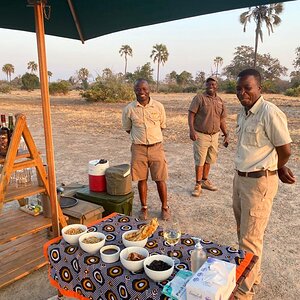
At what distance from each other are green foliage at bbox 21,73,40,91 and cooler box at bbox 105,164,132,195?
4707cm

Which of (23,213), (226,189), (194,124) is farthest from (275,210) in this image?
(23,213)

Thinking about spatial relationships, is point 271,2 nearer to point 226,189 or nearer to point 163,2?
point 163,2

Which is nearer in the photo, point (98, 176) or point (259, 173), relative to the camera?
point (259, 173)

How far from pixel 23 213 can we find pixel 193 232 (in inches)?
80.0

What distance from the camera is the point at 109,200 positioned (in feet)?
12.9

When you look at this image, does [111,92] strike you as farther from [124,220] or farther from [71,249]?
[71,249]

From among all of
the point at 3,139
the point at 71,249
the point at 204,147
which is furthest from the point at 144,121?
the point at 71,249

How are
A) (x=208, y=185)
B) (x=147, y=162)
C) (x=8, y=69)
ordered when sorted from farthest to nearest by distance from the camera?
(x=8, y=69)
(x=208, y=185)
(x=147, y=162)

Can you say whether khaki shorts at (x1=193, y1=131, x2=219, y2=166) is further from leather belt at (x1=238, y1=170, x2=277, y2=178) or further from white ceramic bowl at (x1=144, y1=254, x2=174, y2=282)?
white ceramic bowl at (x1=144, y1=254, x2=174, y2=282)

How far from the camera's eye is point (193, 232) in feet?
12.9

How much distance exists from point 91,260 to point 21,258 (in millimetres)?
1547

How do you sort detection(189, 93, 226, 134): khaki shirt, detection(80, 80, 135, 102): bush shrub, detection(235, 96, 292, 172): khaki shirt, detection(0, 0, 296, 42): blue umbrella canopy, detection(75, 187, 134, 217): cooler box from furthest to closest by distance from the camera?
detection(80, 80, 135, 102): bush shrub
detection(189, 93, 226, 134): khaki shirt
detection(75, 187, 134, 217): cooler box
detection(235, 96, 292, 172): khaki shirt
detection(0, 0, 296, 42): blue umbrella canopy

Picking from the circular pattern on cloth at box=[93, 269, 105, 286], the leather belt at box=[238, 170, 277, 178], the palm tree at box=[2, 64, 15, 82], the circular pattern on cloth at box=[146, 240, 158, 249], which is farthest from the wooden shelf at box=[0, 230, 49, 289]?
the palm tree at box=[2, 64, 15, 82]

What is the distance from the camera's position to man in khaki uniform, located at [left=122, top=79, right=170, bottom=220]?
407 cm
